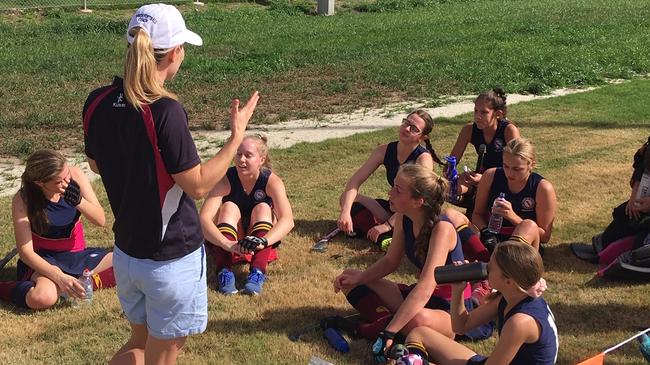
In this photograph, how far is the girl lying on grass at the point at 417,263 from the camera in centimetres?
426

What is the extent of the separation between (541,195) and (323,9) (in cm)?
1693

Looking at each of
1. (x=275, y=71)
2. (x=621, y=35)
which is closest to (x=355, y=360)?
(x=275, y=71)

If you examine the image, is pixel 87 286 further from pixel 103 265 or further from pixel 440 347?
pixel 440 347

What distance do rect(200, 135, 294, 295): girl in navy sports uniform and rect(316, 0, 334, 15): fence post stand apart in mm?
16327

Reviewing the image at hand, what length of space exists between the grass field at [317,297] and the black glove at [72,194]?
0.64m

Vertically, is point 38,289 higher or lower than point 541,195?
lower

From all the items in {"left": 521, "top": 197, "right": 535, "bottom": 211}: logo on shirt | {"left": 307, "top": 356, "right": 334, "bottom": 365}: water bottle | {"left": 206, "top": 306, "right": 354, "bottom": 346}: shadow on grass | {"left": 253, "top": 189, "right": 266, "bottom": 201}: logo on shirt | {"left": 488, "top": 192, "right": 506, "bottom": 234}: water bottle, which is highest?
{"left": 521, "top": 197, "right": 535, "bottom": 211}: logo on shirt

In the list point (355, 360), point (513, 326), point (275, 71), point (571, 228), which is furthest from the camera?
point (275, 71)

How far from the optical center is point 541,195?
219 inches

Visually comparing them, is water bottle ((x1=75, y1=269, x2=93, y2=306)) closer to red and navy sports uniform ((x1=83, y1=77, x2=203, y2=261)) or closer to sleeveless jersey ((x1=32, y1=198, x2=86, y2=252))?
sleeveless jersey ((x1=32, y1=198, x2=86, y2=252))

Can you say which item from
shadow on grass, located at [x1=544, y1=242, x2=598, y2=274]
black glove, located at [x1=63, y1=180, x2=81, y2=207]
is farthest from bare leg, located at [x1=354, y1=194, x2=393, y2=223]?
black glove, located at [x1=63, y1=180, x2=81, y2=207]

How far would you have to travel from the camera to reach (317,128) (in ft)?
32.1

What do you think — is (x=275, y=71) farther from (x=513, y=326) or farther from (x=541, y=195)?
(x=513, y=326)

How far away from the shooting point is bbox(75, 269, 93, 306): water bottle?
5.04m
